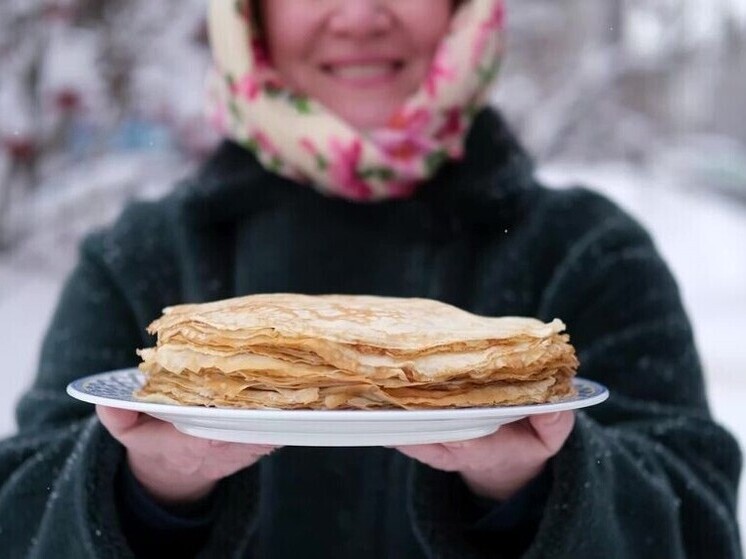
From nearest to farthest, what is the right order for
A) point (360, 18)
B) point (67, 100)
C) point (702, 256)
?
point (360, 18) → point (67, 100) → point (702, 256)

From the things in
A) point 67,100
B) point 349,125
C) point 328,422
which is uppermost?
point 67,100

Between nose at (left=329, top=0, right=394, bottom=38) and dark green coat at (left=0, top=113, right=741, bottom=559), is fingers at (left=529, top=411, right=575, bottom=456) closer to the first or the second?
dark green coat at (left=0, top=113, right=741, bottom=559)

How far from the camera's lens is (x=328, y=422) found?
538mm

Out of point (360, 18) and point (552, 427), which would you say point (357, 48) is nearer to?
point (360, 18)

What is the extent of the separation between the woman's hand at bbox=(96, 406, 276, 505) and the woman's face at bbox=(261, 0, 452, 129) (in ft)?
1.53

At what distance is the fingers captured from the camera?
0.66 meters

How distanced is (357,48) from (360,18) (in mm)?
33

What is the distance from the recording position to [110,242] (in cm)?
107

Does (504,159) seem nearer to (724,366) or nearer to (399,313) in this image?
(399,313)

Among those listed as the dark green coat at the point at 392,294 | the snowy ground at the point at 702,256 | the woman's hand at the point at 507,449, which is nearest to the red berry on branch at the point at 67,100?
the snowy ground at the point at 702,256

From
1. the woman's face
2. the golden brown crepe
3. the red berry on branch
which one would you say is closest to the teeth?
the woman's face

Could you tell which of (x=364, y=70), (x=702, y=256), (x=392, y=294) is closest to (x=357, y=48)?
(x=364, y=70)

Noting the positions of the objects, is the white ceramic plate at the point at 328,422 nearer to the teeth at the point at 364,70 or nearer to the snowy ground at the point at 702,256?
the teeth at the point at 364,70

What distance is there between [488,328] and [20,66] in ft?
7.54
